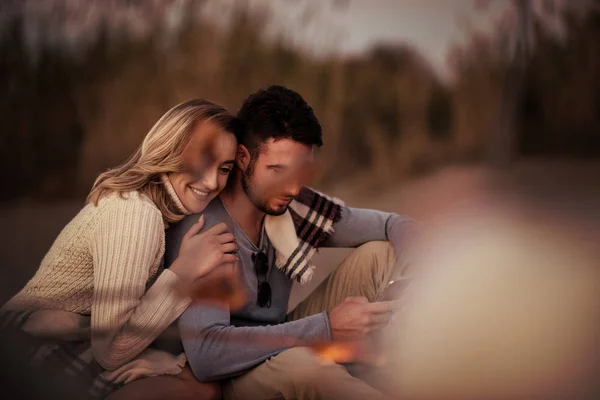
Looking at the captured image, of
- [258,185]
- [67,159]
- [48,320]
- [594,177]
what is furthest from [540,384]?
[48,320]

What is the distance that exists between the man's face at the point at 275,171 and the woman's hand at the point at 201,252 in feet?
0.34

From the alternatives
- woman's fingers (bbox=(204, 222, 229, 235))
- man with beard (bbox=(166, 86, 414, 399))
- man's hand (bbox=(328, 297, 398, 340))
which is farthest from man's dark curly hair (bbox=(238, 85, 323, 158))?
man's hand (bbox=(328, 297, 398, 340))

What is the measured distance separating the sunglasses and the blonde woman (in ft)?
0.44

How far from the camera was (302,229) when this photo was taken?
1466 millimetres

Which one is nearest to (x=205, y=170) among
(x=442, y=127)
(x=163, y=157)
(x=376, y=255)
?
(x=163, y=157)

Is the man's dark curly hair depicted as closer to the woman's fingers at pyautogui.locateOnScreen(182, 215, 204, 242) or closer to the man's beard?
the man's beard

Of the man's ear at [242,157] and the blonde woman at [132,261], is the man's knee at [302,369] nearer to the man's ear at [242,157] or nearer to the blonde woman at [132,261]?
the blonde woman at [132,261]

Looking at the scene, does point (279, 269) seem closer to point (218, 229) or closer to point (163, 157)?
point (218, 229)

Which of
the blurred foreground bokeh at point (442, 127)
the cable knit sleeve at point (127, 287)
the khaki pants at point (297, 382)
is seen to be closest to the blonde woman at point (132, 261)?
the cable knit sleeve at point (127, 287)

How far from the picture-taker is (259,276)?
4.47ft

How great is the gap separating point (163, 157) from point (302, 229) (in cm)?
36

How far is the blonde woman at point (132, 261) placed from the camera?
1.11 m

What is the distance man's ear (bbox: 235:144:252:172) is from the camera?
1257 millimetres

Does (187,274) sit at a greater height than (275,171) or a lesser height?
lesser
